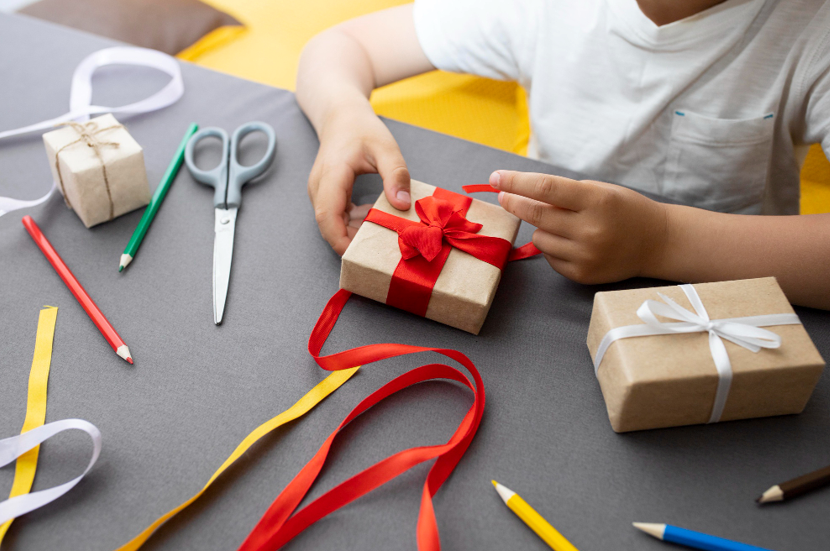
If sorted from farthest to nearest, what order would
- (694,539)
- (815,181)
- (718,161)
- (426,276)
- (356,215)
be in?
1. (815,181)
2. (718,161)
3. (356,215)
4. (426,276)
5. (694,539)

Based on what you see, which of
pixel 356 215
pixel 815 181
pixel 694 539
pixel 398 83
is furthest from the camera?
pixel 398 83

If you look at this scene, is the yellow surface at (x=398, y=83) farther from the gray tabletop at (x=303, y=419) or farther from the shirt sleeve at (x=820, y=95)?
the gray tabletop at (x=303, y=419)

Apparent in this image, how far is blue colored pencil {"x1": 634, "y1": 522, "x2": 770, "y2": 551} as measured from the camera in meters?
0.42

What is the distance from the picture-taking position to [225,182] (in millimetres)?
673

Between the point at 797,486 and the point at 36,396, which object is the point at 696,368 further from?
the point at 36,396

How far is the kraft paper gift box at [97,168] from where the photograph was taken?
583mm

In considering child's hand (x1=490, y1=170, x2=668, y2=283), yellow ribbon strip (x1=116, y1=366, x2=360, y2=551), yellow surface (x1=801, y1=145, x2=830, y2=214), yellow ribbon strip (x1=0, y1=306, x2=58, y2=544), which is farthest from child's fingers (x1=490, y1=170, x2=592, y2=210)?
yellow surface (x1=801, y1=145, x2=830, y2=214)

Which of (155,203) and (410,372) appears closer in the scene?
(410,372)

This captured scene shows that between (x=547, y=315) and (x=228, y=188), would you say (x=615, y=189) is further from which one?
(x=228, y=188)

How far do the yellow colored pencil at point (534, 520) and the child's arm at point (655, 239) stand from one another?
0.80 ft

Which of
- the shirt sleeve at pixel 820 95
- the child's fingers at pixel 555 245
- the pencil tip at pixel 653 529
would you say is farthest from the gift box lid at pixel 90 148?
the shirt sleeve at pixel 820 95

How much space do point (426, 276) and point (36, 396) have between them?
36cm

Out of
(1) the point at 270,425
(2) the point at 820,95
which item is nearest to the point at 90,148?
(1) the point at 270,425

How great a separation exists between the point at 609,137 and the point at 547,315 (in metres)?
0.35
